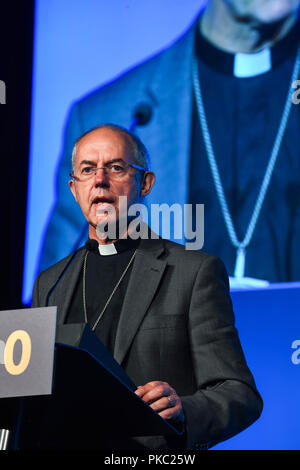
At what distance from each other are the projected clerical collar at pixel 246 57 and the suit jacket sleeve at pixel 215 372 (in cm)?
140

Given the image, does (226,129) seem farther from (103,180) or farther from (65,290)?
(65,290)

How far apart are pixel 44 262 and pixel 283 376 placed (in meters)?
1.39

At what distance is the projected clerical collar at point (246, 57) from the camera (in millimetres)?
3090

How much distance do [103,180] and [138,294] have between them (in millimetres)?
439

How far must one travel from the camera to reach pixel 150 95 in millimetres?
3357

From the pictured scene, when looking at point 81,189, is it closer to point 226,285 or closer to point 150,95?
point 226,285

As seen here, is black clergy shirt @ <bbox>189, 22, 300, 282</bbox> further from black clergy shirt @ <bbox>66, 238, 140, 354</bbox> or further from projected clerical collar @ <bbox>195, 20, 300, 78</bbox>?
black clergy shirt @ <bbox>66, 238, 140, 354</bbox>

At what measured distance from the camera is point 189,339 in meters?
1.97

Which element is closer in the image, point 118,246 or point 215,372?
point 215,372

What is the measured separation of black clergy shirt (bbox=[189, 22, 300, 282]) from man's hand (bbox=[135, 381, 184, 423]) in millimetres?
1532

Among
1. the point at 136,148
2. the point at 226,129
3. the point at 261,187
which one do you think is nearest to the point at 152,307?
the point at 136,148

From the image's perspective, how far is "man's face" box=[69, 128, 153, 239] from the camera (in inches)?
86.9

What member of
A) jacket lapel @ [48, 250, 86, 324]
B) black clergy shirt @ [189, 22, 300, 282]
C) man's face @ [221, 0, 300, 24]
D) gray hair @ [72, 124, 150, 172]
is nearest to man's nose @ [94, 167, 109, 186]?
gray hair @ [72, 124, 150, 172]

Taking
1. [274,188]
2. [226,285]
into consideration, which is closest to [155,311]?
[226,285]
